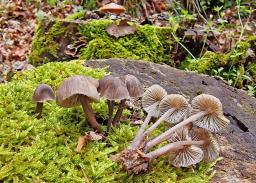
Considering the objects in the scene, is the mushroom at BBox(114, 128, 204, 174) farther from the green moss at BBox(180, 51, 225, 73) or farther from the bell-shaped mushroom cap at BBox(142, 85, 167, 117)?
A: the green moss at BBox(180, 51, 225, 73)

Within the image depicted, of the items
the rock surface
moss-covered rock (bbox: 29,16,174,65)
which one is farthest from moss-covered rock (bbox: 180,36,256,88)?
the rock surface

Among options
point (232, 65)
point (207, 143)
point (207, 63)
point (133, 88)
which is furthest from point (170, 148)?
point (232, 65)

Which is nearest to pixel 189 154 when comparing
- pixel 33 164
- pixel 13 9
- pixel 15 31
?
pixel 33 164

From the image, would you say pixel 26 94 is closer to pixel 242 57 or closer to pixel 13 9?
pixel 242 57

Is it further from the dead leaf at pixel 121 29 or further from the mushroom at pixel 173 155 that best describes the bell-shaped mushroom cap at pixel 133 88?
the dead leaf at pixel 121 29

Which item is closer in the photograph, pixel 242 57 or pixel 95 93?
pixel 95 93

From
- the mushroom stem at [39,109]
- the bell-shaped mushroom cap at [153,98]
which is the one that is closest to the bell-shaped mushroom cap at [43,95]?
the mushroom stem at [39,109]

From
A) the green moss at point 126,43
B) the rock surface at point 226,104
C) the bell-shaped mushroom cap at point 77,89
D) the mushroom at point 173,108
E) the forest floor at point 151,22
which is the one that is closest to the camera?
the bell-shaped mushroom cap at point 77,89
